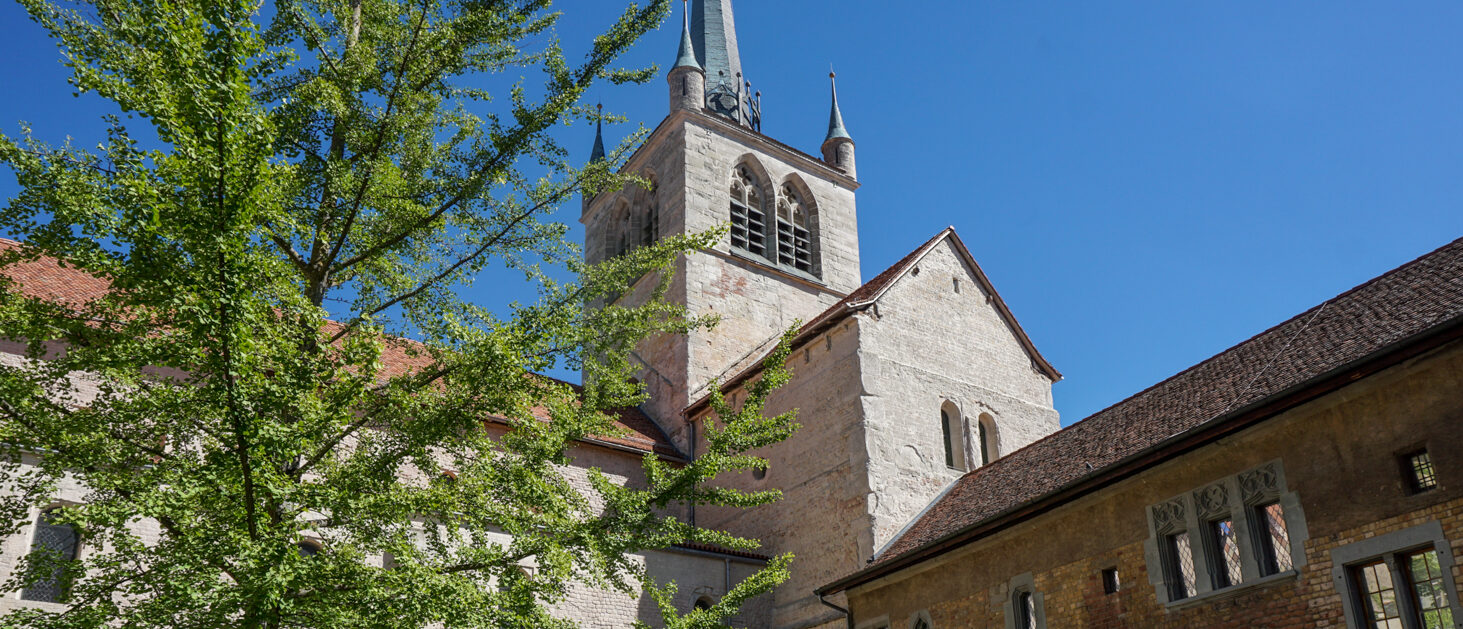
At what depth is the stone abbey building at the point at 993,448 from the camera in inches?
356

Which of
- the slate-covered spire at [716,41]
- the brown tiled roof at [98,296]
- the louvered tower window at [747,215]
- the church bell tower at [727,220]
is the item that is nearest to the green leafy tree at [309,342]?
the brown tiled roof at [98,296]

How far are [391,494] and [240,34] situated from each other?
358 cm

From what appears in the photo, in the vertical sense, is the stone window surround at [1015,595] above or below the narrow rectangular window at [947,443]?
below

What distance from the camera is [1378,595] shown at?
29.1ft

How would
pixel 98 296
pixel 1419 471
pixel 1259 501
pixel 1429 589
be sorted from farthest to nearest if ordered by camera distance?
pixel 98 296, pixel 1259 501, pixel 1419 471, pixel 1429 589

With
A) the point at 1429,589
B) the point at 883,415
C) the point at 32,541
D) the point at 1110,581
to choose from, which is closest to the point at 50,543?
the point at 32,541

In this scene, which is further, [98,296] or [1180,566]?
[98,296]

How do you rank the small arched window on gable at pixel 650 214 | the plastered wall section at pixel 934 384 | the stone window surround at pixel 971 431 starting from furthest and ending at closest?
1. the small arched window on gable at pixel 650 214
2. the stone window surround at pixel 971 431
3. the plastered wall section at pixel 934 384

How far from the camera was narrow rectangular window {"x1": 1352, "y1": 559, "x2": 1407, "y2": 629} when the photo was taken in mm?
8711

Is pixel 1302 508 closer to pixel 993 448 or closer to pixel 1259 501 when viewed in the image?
pixel 1259 501

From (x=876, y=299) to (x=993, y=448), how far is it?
3.61m

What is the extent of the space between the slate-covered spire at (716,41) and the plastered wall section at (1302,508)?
21.2 metres

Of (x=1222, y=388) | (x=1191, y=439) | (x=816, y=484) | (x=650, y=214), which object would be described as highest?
(x=650, y=214)

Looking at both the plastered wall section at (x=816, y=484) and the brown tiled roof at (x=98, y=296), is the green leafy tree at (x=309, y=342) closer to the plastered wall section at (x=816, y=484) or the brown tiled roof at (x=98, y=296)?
the brown tiled roof at (x=98, y=296)
